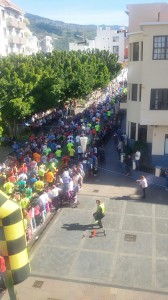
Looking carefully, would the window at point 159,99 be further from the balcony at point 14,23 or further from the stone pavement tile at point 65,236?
the balcony at point 14,23

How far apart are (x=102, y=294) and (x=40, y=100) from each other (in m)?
22.2

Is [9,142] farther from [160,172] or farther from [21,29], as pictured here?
[21,29]

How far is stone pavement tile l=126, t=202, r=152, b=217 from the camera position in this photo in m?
16.6

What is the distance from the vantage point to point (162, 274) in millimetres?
11805

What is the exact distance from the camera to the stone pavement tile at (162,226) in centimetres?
1482

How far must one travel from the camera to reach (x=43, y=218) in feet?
51.8

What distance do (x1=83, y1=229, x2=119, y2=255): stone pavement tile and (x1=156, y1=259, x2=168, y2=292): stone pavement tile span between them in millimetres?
2005

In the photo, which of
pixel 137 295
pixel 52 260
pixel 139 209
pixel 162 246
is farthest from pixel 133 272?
pixel 139 209

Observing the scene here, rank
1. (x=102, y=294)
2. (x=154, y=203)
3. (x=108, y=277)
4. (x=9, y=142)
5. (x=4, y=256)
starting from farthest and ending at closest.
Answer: (x=9, y=142) → (x=154, y=203) → (x=108, y=277) → (x=102, y=294) → (x=4, y=256)

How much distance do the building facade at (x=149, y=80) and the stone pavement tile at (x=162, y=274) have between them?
1266cm

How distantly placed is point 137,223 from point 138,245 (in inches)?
75.9

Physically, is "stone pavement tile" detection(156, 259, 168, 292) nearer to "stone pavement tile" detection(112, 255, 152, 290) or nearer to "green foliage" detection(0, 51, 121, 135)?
"stone pavement tile" detection(112, 255, 152, 290)

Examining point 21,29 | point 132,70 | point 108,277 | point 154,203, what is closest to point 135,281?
point 108,277

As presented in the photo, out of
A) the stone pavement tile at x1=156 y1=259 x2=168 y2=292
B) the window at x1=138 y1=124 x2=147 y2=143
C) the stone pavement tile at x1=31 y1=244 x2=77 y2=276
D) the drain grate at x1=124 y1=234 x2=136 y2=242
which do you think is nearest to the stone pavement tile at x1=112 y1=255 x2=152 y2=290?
the stone pavement tile at x1=156 y1=259 x2=168 y2=292
